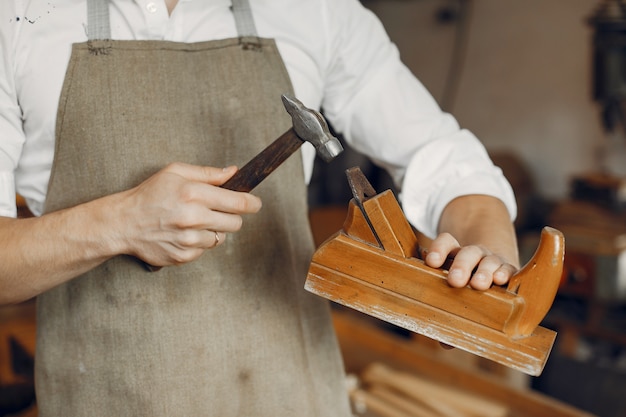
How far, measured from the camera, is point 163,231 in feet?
3.11

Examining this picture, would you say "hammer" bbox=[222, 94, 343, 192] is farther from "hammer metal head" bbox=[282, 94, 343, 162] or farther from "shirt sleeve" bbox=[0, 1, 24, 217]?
"shirt sleeve" bbox=[0, 1, 24, 217]

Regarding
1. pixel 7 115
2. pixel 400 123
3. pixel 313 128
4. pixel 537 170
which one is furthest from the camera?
pixel 537 170

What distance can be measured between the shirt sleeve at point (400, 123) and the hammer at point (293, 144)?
1.42 feet

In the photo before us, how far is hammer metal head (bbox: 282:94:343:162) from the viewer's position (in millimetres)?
919

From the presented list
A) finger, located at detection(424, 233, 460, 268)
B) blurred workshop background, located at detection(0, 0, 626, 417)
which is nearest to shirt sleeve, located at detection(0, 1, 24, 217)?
Result: finger, located at detection(424, 233, 460, 268)

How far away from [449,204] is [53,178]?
71 cm

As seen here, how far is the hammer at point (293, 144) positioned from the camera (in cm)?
92

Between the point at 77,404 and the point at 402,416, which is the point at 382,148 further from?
the point at 402,416

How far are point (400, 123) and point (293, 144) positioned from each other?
453 millimetres

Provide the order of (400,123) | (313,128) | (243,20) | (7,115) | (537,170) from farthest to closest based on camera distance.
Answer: (537,170)
(400,123)
(243,20)
(7,115)
(313,128)

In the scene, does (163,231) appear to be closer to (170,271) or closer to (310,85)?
(170,271)

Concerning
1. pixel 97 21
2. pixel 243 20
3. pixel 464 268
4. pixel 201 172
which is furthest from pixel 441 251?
pixel 97 21

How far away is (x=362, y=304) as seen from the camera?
3.26ft

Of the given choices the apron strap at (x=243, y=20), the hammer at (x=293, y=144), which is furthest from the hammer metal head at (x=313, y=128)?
the apron strap at (x=243, y=20)
